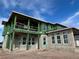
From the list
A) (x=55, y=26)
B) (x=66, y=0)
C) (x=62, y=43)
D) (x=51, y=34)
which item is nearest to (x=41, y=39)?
(x=51, y=34)

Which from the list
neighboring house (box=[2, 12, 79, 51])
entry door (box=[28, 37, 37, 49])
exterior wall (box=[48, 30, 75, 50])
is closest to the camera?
exterior wall (box=[48, 30, 75, 50])

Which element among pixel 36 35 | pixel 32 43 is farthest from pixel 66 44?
pixel 32 43

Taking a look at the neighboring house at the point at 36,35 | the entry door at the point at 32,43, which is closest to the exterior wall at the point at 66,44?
the neighboring house at the point at 36,35

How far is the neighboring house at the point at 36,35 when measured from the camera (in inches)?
510

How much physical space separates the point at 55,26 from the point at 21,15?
10.5 meters

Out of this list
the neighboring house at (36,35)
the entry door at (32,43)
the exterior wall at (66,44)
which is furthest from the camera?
the entry door at (32,43)

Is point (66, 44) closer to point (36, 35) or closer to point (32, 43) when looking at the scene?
point (36, 35)

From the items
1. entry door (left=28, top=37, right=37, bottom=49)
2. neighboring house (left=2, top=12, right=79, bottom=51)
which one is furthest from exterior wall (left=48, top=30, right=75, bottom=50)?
entry door (left=28, top=37, right=37, bottom=49)

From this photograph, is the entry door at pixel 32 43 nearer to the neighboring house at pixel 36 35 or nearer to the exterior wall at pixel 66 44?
the neighboring house at pixel 36 35

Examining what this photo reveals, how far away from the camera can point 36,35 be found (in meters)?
17.2

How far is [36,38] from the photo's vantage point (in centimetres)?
1725

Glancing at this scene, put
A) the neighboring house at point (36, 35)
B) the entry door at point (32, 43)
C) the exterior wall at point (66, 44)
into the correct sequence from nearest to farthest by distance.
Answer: the exterior wall at point (66, 44) → the neighboring house at point (36, 35) → the entry door at point (32, 43)

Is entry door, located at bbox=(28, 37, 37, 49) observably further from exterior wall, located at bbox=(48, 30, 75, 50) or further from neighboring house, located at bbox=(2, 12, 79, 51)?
exterior wall, located at bbox=(48, 30, 75, 50)

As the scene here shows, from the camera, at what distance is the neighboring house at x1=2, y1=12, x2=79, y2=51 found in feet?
42.5
